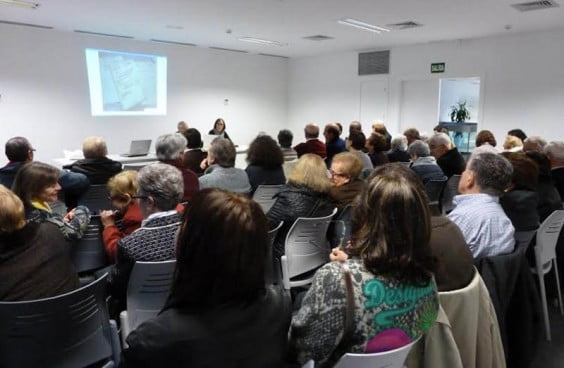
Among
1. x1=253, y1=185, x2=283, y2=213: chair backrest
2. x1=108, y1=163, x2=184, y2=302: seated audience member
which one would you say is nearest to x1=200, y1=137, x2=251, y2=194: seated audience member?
x1=253, y1=185, x2=283, y2=213: chair backrest

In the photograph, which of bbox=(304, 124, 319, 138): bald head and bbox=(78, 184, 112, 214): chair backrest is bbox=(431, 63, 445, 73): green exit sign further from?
bbox=(78, 184, 112, 214): chair backrest

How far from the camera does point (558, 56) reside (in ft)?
26.0

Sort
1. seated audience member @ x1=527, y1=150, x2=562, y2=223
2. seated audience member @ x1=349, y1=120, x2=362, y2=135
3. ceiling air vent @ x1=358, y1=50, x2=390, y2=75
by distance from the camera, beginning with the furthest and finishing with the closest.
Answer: ceiling air vent @ x1=358, y1=50, x2=390, y2=75
seated audience member @ x1=349, y1=120, x2=362, y2=135
seated audience member @ x1=527, y1=150, x2=562, y2=223

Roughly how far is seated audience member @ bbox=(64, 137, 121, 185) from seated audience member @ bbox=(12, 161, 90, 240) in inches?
74.7

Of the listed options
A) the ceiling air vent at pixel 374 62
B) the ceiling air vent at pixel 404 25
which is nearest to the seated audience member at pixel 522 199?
the ceiling air vent at pixel 404 25

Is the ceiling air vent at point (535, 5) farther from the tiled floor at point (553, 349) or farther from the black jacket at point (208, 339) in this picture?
the black jacket at point (208, 339)

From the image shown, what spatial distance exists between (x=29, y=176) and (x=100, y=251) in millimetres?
576

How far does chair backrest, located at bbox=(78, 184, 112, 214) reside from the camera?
401 centimetres

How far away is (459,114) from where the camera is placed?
9.91 m

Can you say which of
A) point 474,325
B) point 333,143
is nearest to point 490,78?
point 333,143

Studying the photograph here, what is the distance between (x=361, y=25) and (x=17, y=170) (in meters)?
5.95

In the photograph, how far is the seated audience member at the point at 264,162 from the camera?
4422mm

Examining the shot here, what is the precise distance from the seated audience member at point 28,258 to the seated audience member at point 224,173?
6.78 ft

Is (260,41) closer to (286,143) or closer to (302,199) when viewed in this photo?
(286,143)
